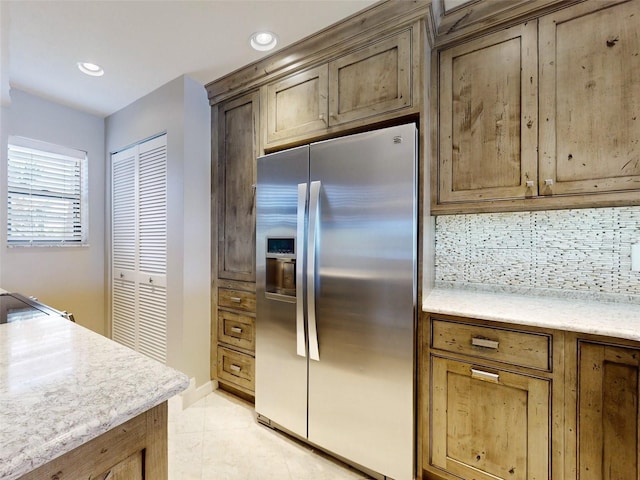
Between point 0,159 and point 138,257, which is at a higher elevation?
point 0,159

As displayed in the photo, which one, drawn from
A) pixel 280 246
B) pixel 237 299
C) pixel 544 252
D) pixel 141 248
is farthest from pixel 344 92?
pixel 141 248

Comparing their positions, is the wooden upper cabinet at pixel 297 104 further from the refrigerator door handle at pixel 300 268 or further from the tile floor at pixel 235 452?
the tile floor at pixel 235 452

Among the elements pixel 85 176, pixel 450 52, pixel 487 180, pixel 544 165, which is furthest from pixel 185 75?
pixel 544 165

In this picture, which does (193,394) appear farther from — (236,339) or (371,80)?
(371,80)

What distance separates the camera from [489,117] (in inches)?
62.3

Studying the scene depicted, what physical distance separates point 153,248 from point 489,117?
264 cm

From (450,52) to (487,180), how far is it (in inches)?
30.2

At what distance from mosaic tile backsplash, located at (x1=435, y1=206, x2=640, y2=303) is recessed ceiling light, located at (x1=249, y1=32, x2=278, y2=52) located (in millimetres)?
1572

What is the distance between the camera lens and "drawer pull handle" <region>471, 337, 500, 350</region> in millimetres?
1300

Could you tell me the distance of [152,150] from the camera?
254cm

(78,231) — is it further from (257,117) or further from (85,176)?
(257,117)

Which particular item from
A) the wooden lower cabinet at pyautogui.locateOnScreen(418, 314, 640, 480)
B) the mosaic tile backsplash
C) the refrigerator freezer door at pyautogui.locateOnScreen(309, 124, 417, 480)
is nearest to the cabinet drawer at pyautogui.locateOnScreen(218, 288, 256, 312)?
the refrigerator freezer door at pyautogui.locateOnScreen(309, 124, 417, 480)

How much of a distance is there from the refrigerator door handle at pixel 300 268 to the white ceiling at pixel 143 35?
37.4 inches

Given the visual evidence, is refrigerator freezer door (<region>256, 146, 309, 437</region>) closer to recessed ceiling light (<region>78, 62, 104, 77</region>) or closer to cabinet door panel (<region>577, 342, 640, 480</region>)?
cabinet door panel (<region>577, 342, 640, 480</region>)
